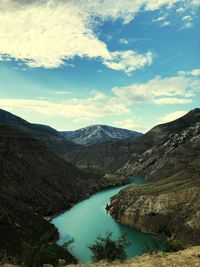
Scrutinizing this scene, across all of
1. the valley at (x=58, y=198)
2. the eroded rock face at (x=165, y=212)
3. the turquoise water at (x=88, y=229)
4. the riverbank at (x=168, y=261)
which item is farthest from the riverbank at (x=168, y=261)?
the eroded rock face at (x=165, y=212)

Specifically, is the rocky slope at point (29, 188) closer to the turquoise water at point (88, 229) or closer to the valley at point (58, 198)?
the valley at point (58, 198)

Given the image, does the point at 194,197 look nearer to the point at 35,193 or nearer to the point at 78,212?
the point at 78,212

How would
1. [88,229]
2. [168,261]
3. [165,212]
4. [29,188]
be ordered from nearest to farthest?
[168,261], [165,212], [88,229], [29,188]

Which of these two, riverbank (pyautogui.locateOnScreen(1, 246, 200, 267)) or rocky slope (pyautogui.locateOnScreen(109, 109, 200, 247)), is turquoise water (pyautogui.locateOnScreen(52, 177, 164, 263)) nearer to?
rocky slope (pyautogui.locateOnScreen(109, 109, 200, 247))

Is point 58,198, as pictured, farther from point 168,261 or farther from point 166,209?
point 168,261

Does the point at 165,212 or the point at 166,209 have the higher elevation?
the point at 166,209

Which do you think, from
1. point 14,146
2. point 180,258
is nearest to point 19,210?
point 14,146

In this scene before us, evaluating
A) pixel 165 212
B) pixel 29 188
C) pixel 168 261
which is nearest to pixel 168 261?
pixel 168 261
